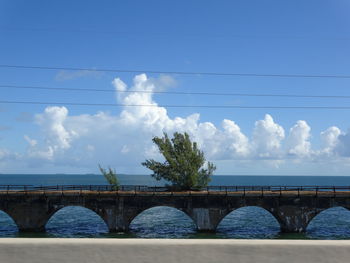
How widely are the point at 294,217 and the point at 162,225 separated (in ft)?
57.1

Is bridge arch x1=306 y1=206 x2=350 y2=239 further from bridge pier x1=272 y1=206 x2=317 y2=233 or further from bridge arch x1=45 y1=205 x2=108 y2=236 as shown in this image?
bridge arch x1=45 y1=205 x2=108 y2=236

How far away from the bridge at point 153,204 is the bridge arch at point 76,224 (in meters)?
1.28

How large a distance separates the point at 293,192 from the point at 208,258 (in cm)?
3735

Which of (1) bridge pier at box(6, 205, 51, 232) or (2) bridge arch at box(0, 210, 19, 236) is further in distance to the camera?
(2) bridge arch at box(0, 210, 19, 236)

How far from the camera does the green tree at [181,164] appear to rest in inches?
1884

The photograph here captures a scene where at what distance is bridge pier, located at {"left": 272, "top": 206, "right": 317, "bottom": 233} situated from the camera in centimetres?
3819

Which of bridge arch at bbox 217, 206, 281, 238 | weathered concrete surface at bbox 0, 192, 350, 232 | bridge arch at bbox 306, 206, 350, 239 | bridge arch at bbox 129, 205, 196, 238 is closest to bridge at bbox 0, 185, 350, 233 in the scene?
weathered concrete surface at bbox 0, 192, 350, 232

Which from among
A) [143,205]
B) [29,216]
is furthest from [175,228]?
[29,216]

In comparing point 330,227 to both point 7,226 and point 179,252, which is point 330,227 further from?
point 179,252

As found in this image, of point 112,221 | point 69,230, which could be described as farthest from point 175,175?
point 69,230

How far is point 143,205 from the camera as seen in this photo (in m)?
39.1

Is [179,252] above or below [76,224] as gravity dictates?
above

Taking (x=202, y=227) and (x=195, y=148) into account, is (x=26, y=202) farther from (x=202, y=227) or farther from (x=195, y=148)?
(x=195, y=148)

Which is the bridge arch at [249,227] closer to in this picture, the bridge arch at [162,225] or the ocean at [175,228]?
the ocean at [175,228]
